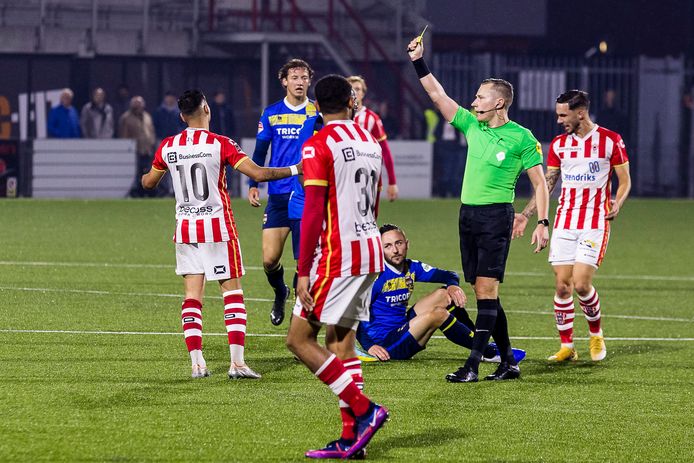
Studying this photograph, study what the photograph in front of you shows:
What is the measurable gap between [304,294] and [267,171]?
1.97 meters

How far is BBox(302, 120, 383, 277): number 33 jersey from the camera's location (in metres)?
6.34

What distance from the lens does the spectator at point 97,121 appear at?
28.2 metres

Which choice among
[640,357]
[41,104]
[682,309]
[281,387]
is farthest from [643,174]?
[281,387]

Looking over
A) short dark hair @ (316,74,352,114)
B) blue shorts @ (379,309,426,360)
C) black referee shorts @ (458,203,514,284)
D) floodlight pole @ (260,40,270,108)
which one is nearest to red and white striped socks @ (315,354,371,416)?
short dark hair @ (316,74,352,114)

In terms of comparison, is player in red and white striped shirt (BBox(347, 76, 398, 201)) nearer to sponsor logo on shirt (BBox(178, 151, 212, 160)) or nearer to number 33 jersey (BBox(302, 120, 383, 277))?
sponsor logo on shirt (BBox(178, 151, 212, 160))

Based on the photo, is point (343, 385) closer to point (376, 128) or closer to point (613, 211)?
point (613, 211)

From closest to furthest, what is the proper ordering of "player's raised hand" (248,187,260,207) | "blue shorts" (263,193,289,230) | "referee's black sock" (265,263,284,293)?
"player's raised hand" (248,187,260,207)
"blue shorts" (263,193,289,230)
"referee's black sock" (265,263,284,293)

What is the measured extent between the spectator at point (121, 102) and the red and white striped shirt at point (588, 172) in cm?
2122

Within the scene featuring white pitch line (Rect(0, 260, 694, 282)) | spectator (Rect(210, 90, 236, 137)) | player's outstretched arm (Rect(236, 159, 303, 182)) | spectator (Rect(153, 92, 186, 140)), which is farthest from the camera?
spectator (Rect(210, 90, 236, 137))

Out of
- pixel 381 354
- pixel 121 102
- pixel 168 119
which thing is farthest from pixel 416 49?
pixel 121 102

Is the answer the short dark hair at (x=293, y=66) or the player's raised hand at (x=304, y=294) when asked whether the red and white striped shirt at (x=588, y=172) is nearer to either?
the short dark hair at (x=293, y=66)

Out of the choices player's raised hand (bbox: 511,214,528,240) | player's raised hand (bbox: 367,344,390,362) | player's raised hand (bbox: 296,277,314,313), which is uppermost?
player's raised hand (bbox: 511,214,528,240)

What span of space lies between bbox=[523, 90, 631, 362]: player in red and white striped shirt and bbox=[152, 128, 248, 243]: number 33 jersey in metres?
2.54

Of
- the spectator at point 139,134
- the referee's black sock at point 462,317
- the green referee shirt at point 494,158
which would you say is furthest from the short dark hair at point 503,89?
the spectator at point 139,134
